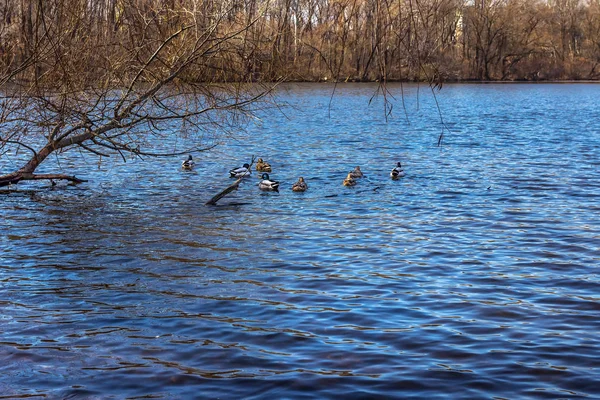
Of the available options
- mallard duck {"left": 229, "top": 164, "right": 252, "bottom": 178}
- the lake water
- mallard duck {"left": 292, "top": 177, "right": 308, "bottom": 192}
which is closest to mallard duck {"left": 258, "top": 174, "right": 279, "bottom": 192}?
the lake water

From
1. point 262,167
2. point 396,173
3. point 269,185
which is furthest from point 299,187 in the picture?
point 262,167

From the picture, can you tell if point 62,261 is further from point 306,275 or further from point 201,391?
point 201,391

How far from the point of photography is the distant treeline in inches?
160

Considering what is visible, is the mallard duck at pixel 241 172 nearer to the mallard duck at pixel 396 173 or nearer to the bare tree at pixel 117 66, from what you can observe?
the mallard duck at pixel 396 173

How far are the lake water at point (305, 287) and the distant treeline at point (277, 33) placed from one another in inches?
22.2

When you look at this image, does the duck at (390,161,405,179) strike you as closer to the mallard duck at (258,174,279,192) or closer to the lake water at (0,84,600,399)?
the lake water at (0,84,600,399)

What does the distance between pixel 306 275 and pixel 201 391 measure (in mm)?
3657

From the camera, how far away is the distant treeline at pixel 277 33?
407cm

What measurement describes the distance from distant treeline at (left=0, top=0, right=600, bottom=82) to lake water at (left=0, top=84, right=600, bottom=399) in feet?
1.85

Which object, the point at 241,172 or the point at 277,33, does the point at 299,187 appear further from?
the point at 277,33

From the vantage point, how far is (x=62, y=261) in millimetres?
10055

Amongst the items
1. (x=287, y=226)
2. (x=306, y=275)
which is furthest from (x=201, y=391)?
(x=287, y=226)

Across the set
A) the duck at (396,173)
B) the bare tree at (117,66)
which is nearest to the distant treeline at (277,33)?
the bare tree at (117,66)

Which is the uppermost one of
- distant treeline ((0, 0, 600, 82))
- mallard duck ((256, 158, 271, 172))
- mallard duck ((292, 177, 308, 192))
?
distant treeline ((0, 0, 600, 82))
